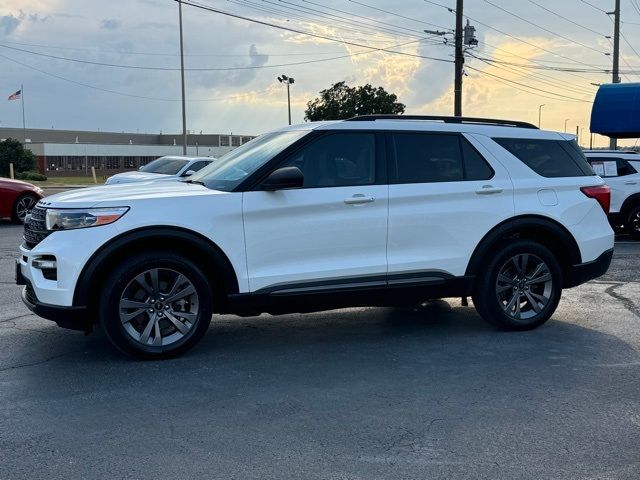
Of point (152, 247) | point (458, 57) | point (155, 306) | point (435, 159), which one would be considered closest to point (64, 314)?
point (155, 306)

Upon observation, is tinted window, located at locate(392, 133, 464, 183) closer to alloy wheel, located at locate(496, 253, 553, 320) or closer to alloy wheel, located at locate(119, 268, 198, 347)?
alloy wheel, located at locate(496, 253, 553, 320)

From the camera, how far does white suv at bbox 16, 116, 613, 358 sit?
5145 millimetres

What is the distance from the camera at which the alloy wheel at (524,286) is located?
6.33 meters

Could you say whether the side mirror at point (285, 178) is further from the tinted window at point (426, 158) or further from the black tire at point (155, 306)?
the tinted window at point (426, 158)

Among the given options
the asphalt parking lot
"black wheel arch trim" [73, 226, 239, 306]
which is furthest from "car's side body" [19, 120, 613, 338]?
the asphalt parking lot

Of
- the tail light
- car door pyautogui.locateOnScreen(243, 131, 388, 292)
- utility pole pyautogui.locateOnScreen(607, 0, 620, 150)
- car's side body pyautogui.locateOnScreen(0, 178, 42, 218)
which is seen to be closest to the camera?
car door pyautogui.locateOnScreen(243, 131, 388, 292)

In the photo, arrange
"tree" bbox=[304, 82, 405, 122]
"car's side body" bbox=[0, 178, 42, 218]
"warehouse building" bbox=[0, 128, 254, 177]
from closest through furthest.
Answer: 1. "car's side body" bbox=[0, 178, 42, 218]
2. "tree" bbox=[304, 82, 405, 122]
3. "warehouse building" bbox=[0, 128, 254, 177]

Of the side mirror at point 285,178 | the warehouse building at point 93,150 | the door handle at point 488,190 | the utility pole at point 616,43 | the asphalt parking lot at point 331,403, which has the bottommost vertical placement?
the asphalt parking lot at point 331,403

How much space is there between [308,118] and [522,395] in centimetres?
5440

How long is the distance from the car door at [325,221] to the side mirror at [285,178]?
108 millimetres

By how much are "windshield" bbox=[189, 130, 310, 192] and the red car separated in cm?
1064

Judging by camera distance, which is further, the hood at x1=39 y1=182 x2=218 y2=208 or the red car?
the red car

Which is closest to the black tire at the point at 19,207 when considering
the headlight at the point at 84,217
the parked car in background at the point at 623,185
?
the headlight at the point at 84,217

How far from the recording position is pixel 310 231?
18.1 feet
